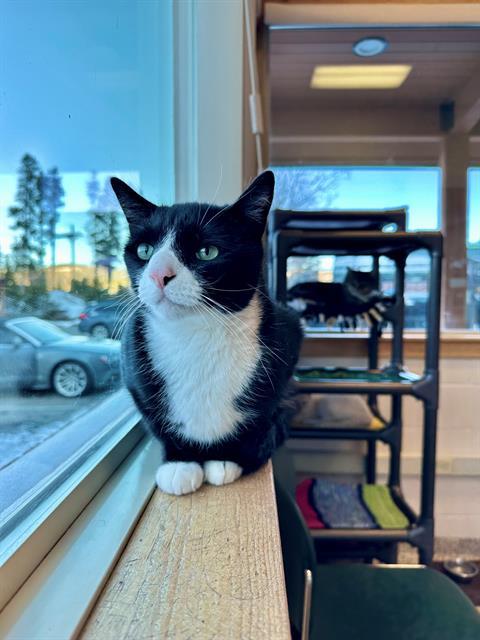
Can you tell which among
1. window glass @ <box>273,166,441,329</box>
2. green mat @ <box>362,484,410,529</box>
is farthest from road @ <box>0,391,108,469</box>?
window glass @ <box>273,166,441,329</box>

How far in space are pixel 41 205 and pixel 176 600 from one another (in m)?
0.38

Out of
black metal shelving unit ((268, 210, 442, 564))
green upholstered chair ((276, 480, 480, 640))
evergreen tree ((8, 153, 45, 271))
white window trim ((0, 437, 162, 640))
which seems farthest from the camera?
black metal shelving unit ((268, 210, 442, 564))

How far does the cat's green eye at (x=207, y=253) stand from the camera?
45 cm

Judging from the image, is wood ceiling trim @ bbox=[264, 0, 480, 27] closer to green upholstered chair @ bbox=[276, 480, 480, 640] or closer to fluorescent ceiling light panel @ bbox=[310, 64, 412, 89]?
fluorescent ceiling light panel @ bbox=[310, 64, 412, 89]

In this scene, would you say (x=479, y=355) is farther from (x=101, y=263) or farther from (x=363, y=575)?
(x=101, y=263)

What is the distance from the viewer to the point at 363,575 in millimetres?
958

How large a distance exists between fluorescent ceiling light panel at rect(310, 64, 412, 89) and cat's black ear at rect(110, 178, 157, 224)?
1.39 metres

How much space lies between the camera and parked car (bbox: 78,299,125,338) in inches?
22.6

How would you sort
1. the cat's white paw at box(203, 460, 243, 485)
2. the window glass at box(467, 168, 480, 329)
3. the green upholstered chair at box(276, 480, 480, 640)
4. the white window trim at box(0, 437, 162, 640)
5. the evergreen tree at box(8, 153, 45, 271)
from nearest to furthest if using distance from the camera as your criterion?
the white window trim at box(0, 437, 162, 640)
the evergreen tree at box(8, 153, 45, 271)
the cat's white paw at box(203, 460, 243, 485)
the green upholstered chair at box(276, 480, 480, 640)
the window glass at box(467, 168, 480, 329)

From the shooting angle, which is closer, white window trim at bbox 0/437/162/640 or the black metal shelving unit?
white window trim at bbox 0/437/162/640

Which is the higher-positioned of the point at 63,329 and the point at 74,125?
the point at 74,125

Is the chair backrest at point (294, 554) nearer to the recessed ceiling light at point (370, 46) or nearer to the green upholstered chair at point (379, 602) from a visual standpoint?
the green upholstered chair at point (379, 602)

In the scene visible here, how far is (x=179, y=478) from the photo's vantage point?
48 centimetres

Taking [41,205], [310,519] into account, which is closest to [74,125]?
[41,205]
